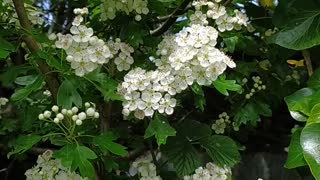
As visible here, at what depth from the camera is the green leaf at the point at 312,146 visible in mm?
1247

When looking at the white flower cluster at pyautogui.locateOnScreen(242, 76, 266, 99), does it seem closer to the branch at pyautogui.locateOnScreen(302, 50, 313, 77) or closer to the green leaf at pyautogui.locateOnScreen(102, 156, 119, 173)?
the branch at pyautogui.locateOnScreen(302, 50, 313, 77)

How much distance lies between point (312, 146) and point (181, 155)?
0.34 metres

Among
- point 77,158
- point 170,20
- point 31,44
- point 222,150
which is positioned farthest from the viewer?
point 170,20

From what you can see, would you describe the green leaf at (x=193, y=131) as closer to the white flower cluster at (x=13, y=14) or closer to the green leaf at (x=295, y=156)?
the green leaf at (x=295, y=156)

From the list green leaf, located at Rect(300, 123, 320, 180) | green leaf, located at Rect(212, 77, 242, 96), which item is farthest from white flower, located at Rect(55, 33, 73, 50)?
green leaf, located at Rect(300, 123, 320, 180)

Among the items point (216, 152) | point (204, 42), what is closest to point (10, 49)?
point (204, 42)

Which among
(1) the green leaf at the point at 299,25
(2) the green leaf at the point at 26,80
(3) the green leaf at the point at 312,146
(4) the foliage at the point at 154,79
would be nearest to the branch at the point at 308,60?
(4) the foliage at the point at 154,79

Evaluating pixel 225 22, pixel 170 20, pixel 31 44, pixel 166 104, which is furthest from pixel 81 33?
pixel 170 20

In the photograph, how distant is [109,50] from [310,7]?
25.2 inches

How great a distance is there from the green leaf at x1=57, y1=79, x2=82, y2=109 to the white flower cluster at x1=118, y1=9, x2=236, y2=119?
10cm

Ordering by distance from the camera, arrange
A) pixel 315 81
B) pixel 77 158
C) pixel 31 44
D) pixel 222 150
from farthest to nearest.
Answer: pixel 315 81
pixel 222 150
pixel 31 44
pixel 77 158

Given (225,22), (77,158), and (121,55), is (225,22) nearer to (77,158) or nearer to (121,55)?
(121,55)

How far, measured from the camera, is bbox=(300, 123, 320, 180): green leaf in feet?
4.09

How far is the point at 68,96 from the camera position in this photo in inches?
50.8
